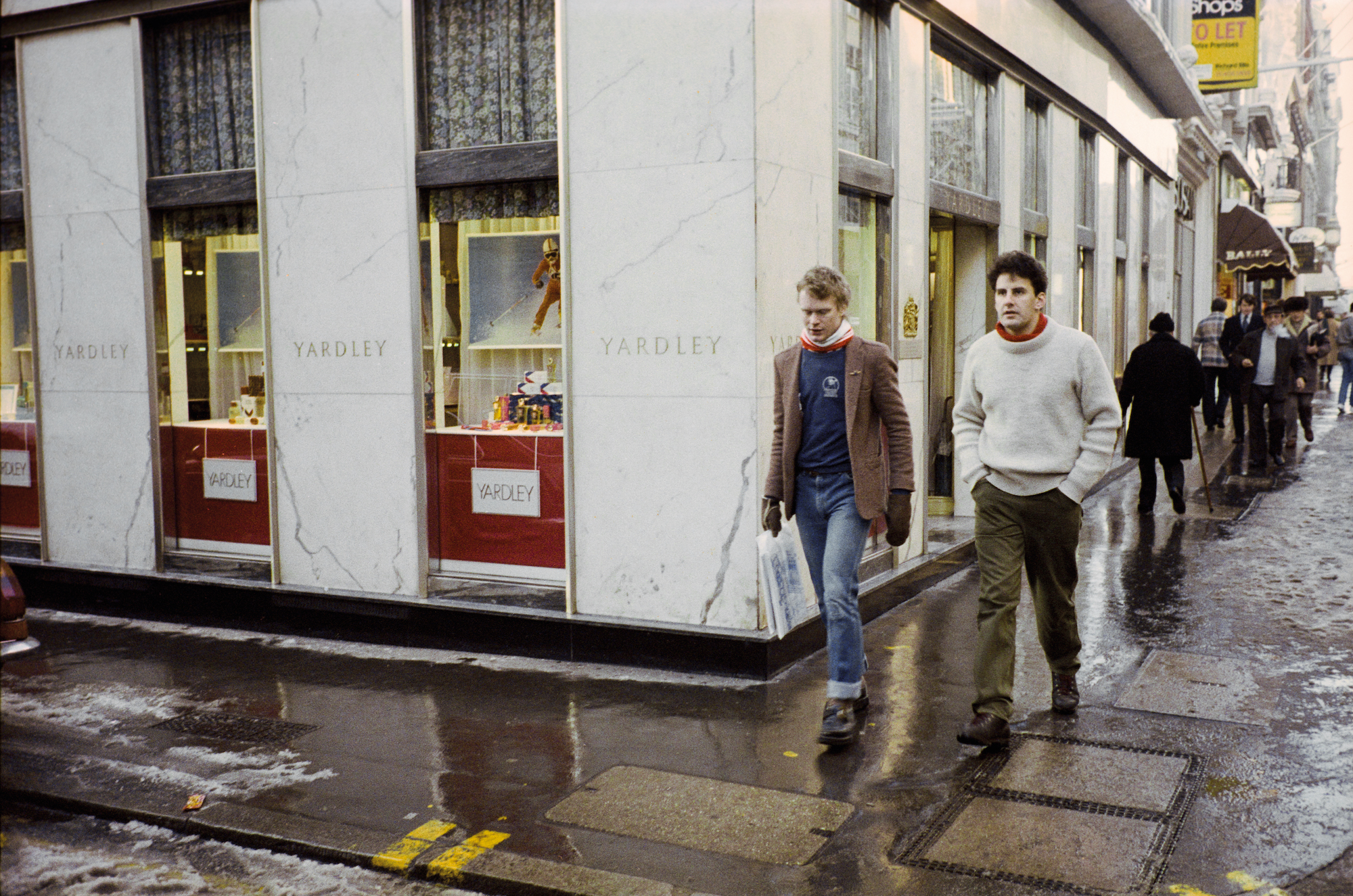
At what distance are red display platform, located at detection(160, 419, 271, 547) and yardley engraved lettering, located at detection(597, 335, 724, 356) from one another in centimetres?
290

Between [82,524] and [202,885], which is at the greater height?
[82,524]

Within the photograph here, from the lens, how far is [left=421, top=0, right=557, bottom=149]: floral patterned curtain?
705 centimetres

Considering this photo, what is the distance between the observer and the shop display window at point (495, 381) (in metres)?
7.19

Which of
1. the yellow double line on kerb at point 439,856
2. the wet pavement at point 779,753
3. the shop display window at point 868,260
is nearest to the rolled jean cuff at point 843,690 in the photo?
the wet pavement at point 779,753

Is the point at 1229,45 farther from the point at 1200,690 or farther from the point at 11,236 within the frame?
the point at 11,236

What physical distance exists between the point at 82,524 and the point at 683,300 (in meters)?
4.90

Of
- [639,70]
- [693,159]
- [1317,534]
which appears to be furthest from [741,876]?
[1317,534]

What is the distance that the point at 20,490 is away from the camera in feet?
30.4

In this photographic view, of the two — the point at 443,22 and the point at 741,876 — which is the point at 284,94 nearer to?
the point at 443,22

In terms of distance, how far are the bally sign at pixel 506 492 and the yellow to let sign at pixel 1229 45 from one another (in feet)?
59.7

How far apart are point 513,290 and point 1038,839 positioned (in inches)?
179

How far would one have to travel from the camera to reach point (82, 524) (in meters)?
8.50

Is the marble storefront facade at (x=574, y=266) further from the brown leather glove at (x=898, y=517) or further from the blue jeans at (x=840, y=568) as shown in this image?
the brown leather glove at (x=898, y=517)

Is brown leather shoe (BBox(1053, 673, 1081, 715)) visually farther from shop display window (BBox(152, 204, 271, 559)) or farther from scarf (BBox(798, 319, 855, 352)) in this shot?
shop display window (BBox(152, 204, 271, 559))
